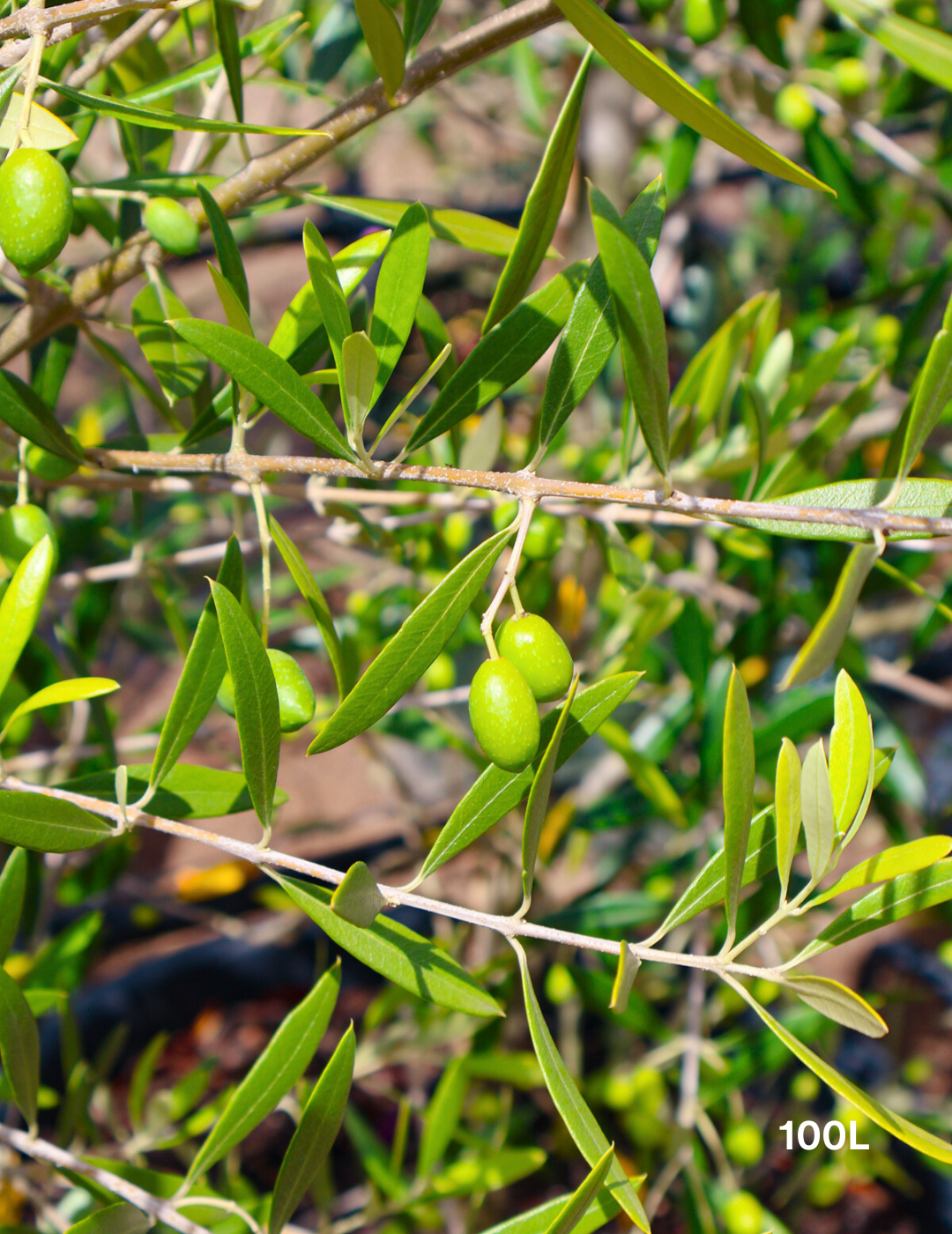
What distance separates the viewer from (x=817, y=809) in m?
0.48

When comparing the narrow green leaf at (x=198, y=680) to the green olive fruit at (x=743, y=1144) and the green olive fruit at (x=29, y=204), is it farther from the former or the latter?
the green olive fruit at (x=743, y=1144)

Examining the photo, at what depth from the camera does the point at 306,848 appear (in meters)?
2.13

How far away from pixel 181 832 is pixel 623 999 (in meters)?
0.26

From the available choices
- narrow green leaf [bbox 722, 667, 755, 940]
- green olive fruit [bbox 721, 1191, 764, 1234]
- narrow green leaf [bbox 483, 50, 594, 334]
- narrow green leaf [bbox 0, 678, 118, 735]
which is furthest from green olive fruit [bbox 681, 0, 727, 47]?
green olive fruit [bbox 721, 1191, 764, 1234]

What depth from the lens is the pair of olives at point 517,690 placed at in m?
0.41

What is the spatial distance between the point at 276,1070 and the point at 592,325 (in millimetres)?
535

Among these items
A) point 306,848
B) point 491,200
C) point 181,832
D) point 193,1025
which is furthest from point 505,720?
point 491,200

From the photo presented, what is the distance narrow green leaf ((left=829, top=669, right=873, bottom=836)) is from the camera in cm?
47

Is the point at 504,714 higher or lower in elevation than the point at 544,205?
lower

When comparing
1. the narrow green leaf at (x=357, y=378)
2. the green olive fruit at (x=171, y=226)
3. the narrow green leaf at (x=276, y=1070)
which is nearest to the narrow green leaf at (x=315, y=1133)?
the narrow green leaf at (x=276, y=1070)

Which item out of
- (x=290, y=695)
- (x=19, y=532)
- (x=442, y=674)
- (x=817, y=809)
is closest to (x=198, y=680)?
(x=290, y=695)

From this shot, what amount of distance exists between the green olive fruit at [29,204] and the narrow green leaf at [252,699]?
18cm

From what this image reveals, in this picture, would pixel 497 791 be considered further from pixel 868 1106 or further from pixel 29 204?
pixel 29 204

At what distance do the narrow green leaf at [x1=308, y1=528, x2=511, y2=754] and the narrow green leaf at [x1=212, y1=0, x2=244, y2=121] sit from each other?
0.36 metres
